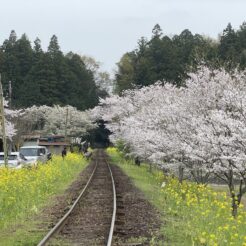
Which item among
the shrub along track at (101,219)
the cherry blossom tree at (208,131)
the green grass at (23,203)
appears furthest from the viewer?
the cherry blossom tree at (208,131)

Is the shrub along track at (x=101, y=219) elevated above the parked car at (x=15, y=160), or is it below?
below

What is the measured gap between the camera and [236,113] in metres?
15.0

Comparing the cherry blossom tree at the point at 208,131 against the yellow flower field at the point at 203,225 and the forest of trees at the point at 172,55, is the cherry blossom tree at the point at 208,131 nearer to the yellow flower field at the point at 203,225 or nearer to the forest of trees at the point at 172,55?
the yellow flower field at the point at 203,225

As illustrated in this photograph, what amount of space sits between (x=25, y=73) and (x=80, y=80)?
11.8 metres

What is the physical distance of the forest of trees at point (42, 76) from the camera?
89.1 metres

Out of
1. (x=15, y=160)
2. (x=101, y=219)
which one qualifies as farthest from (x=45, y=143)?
(x=101, y=219)

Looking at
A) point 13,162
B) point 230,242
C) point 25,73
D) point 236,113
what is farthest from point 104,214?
point 25,73

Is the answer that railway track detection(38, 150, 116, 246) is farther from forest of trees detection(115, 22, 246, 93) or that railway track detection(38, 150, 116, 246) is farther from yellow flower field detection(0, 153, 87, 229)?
forest of trees detection(115, 22, 246, 93)

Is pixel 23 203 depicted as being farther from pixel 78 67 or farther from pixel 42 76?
pixel 78 67

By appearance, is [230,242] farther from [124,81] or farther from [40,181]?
[124,81]

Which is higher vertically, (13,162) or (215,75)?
(215,75)

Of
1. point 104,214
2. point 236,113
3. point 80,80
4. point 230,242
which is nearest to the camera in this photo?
point 230,242

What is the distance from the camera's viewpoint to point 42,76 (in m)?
89.8

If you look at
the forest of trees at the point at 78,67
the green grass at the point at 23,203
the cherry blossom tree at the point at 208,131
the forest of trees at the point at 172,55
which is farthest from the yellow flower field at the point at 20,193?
the forest of trees at the point at 78,67
